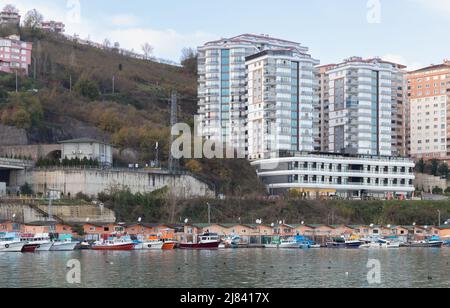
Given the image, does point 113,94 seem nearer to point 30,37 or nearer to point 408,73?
point 30,37

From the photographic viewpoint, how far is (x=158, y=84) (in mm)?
156250

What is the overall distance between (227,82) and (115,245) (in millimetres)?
59202

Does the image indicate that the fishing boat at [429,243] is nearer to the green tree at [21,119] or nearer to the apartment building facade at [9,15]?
the green tree at [21,119]

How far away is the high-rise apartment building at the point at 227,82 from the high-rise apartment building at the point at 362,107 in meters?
8.22

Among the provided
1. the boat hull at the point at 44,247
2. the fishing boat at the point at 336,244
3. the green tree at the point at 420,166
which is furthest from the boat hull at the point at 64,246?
the green tree at the point at 420,166

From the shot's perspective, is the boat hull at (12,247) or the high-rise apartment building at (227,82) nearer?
the boat hull at (12,247)

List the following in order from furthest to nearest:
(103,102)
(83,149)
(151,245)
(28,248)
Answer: (103,102) → (83,149) → (151,245) → (28,248)

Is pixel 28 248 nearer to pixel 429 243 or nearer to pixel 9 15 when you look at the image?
pixel 429 243

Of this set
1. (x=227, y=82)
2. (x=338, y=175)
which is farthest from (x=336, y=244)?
(x=227, y=82)

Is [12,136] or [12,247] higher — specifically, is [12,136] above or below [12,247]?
above

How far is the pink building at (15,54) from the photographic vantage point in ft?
445

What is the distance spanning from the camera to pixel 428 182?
426 ft

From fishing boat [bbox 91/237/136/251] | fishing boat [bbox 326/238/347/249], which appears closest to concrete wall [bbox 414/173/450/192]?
fishing boat [bbox 326/238/347/249]

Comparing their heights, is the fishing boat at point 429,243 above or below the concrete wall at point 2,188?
below
